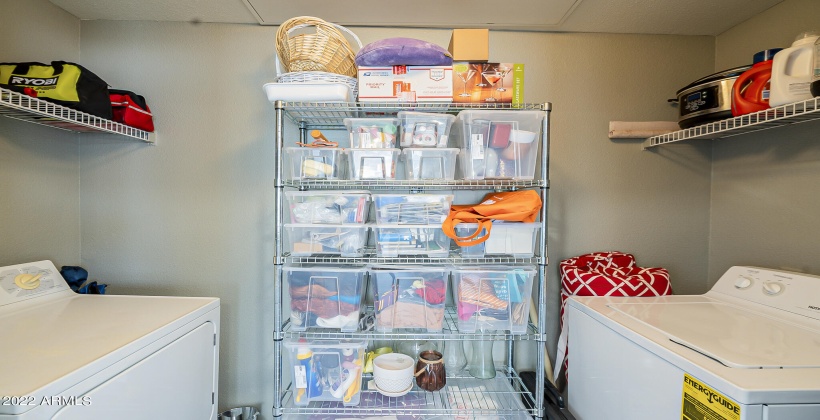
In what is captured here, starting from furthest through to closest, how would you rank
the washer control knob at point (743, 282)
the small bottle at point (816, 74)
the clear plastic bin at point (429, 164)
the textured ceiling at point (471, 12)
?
the textured ceiling at point (471, 12), the clear plastic bin at point (429, 164), the washer control knob at point (743, 282), the small bottle at point (816, 74)

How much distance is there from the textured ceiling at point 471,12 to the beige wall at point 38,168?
13cm

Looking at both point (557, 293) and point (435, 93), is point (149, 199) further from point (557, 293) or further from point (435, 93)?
point (557, 293)

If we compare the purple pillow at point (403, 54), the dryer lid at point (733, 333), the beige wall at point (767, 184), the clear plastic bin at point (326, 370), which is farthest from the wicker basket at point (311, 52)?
the beige wall at point (767, 184)

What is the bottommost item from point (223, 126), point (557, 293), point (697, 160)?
point (557, 293)

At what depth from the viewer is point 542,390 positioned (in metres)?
1.37

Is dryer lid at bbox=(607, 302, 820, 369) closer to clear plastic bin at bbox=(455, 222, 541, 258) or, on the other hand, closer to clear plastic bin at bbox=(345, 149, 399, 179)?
clear plastic bin at bbox=(455, 222, 541, 258)

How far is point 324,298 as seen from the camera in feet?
4.53

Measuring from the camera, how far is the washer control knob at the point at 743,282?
1272 millimetres

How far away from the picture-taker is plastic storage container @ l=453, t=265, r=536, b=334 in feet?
4.53

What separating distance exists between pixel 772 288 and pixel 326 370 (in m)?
1.59

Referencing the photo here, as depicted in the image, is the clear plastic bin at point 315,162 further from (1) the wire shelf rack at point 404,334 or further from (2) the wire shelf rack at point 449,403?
(2) the wire shelf rack at point 449,403

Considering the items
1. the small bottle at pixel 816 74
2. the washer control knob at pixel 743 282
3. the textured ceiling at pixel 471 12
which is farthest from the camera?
the textured ceiling at pixel 471 12

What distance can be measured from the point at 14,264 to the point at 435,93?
1780 mm

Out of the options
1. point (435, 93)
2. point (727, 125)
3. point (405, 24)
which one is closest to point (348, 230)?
point (435, 93)
